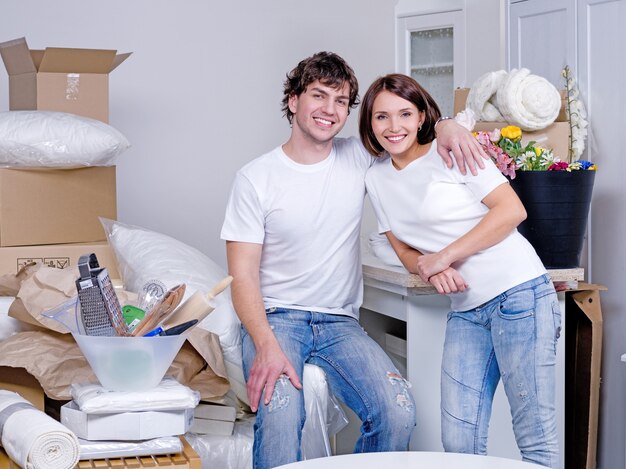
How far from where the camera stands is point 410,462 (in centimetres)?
145

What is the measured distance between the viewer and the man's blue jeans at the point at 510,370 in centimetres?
183

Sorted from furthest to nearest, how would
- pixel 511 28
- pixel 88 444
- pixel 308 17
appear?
pixel 308 17
pixel 511 28
pixel 88 444

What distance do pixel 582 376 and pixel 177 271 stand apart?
116 centimetres

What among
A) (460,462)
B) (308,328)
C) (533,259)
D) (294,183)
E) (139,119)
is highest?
(139,119)

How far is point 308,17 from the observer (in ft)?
12.7

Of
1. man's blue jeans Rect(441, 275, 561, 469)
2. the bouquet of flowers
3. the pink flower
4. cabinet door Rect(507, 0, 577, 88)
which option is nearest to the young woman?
man's blue jeans Rect(441, 275, 561, 469)

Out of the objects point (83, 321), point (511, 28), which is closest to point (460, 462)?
point (83, 321)

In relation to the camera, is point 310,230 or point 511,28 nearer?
point 310,230

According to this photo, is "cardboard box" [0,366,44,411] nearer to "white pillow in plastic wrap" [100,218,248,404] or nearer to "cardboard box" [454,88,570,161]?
"white pillow in plastic wrap" [100,218,248,404]

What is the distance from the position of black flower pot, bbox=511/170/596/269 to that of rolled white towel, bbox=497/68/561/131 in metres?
0.19

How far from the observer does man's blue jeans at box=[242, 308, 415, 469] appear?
1839 mm

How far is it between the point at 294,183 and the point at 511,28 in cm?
112

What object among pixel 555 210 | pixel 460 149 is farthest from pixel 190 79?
pixel 460 149

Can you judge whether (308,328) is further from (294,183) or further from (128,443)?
(128,443)
